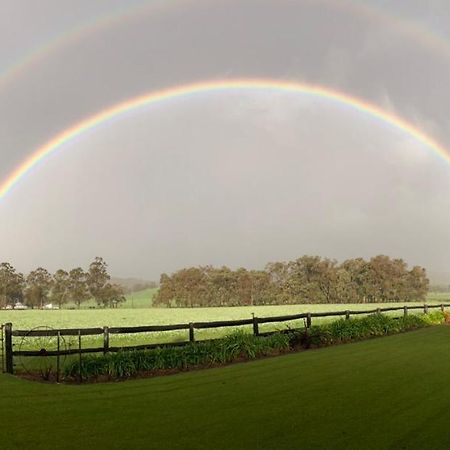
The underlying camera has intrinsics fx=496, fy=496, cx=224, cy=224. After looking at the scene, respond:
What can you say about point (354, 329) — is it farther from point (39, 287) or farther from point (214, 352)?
point (39, 287)

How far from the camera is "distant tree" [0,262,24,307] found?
17062cm

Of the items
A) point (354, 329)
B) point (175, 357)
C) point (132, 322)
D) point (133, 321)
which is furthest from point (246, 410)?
point (133, 321)

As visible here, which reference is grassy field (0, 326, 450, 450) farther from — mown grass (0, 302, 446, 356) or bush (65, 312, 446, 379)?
mown grass (0, 302, 446, 356)

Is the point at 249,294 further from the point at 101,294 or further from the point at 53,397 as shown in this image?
the point at 53,397

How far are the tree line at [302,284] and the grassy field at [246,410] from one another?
456ft

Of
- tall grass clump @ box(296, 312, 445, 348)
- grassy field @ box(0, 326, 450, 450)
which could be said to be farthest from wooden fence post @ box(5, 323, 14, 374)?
tall grass clump @ box(296, 312, 445, 348)

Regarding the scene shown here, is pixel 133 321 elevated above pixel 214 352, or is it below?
below

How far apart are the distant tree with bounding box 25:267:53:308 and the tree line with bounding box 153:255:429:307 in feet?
131

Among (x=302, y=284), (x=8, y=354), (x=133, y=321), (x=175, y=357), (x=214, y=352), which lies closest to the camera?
(x=8, y=354)

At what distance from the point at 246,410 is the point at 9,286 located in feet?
589

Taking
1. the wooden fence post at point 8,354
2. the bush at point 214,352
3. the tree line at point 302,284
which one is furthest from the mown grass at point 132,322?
the tree line at point 302,284

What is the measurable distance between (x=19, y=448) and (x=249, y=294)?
158007mm

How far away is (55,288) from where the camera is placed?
173875mm

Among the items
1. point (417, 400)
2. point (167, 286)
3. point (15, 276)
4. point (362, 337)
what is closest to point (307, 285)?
point (167, 286)
